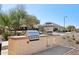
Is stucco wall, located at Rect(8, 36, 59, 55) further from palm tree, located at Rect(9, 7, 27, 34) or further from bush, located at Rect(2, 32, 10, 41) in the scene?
palm tree, located at Rect(9, 7, 27, 34)

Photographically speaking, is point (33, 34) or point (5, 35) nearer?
point (5, 35)

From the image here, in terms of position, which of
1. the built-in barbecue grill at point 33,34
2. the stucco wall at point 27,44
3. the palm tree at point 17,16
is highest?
the palm tree at point 17,16

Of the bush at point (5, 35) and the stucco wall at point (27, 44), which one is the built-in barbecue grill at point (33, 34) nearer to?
the stucco wall at point (27, 44)

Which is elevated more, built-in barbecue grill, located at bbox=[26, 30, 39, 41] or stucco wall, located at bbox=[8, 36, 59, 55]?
built-in barbecue grill, located at bbox=[26, 30, 39, 41]

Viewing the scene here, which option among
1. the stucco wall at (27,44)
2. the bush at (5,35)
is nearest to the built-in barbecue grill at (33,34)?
the stucco wall at (27,44)

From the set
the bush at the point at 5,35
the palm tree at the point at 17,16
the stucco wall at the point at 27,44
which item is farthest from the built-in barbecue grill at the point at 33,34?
the bush at the point at 5,35

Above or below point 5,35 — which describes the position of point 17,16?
above

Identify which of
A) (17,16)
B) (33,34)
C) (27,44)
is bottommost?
(27,44)

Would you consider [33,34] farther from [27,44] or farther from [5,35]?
[5,35]

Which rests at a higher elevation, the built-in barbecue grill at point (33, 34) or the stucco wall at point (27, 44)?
the built-in barbecue grill at point (33, 34)

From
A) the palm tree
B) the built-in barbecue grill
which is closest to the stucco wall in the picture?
the built-in barbecue grill

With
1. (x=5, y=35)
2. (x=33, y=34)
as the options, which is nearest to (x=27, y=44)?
(x=33, y=34)
